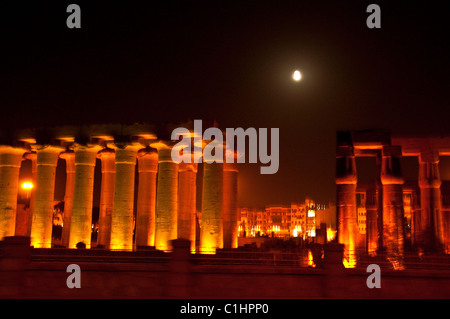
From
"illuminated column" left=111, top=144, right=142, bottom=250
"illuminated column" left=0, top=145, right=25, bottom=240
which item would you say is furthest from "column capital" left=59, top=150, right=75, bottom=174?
"illuminated column" left=111, top=144, right=142, bottom=250

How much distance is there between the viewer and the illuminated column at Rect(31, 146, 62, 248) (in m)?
30.2

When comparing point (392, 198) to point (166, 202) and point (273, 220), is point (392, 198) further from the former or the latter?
point (273, 220)

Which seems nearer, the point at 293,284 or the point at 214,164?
the point at 293,284

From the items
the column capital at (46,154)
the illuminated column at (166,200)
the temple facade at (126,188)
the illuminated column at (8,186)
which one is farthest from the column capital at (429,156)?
the illuminated column at (8,186)

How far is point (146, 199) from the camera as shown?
3042 centimetres

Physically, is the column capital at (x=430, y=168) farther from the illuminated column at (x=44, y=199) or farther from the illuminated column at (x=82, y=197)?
the illuminated column at (x=44, y=199)

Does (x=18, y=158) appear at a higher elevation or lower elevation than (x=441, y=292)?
higher

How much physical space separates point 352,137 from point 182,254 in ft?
47.3

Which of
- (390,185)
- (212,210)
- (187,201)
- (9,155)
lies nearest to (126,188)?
(187,201)

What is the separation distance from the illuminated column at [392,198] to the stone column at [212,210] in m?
9.26

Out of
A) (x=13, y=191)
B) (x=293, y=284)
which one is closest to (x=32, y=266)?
(x=293, y=284)

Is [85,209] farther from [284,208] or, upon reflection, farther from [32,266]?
[284,208]

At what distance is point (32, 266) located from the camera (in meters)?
19.0
